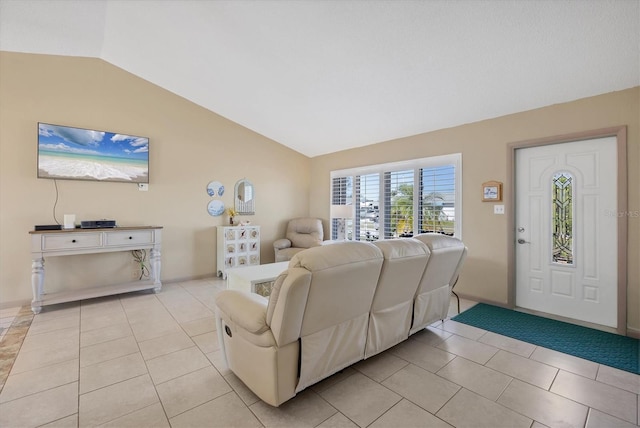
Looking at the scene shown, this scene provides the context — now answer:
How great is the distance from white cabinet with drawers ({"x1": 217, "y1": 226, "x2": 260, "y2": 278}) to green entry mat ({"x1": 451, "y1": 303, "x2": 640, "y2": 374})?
3.42 meters

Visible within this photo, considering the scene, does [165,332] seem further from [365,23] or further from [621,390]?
[621,390]

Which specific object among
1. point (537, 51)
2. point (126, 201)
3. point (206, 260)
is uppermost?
point (537, 51)

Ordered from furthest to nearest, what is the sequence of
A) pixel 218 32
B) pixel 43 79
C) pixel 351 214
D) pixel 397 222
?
1. pixel 397 222
2. pixel 351 214
3. pixel 43 79
4. pixel 218 32

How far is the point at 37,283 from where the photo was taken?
3248 mm

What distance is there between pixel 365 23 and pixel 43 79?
4107 millimetres

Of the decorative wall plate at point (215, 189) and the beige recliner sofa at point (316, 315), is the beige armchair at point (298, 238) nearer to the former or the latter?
the decorative wall plate at point (215, 189)

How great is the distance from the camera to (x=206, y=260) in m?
5.00

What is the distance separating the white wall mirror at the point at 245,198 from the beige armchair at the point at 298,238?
84 centimetres

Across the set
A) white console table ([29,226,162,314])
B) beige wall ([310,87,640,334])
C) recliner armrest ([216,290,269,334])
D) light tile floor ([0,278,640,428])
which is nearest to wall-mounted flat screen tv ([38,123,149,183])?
white console table ([29,226,162,314])

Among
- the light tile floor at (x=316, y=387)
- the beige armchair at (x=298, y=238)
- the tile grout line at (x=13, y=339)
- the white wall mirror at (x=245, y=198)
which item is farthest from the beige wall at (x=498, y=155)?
the tile grout line at (x=13, y=339)

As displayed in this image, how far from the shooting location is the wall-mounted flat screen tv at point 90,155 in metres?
3.62

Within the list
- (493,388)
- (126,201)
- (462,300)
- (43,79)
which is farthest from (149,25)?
(462,300)

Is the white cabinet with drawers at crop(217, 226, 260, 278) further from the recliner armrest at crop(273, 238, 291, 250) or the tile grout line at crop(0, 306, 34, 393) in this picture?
the tile grout line at crop(0, 306, 34, 393)

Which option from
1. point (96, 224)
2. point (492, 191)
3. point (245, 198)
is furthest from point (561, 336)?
point (96, 224)
